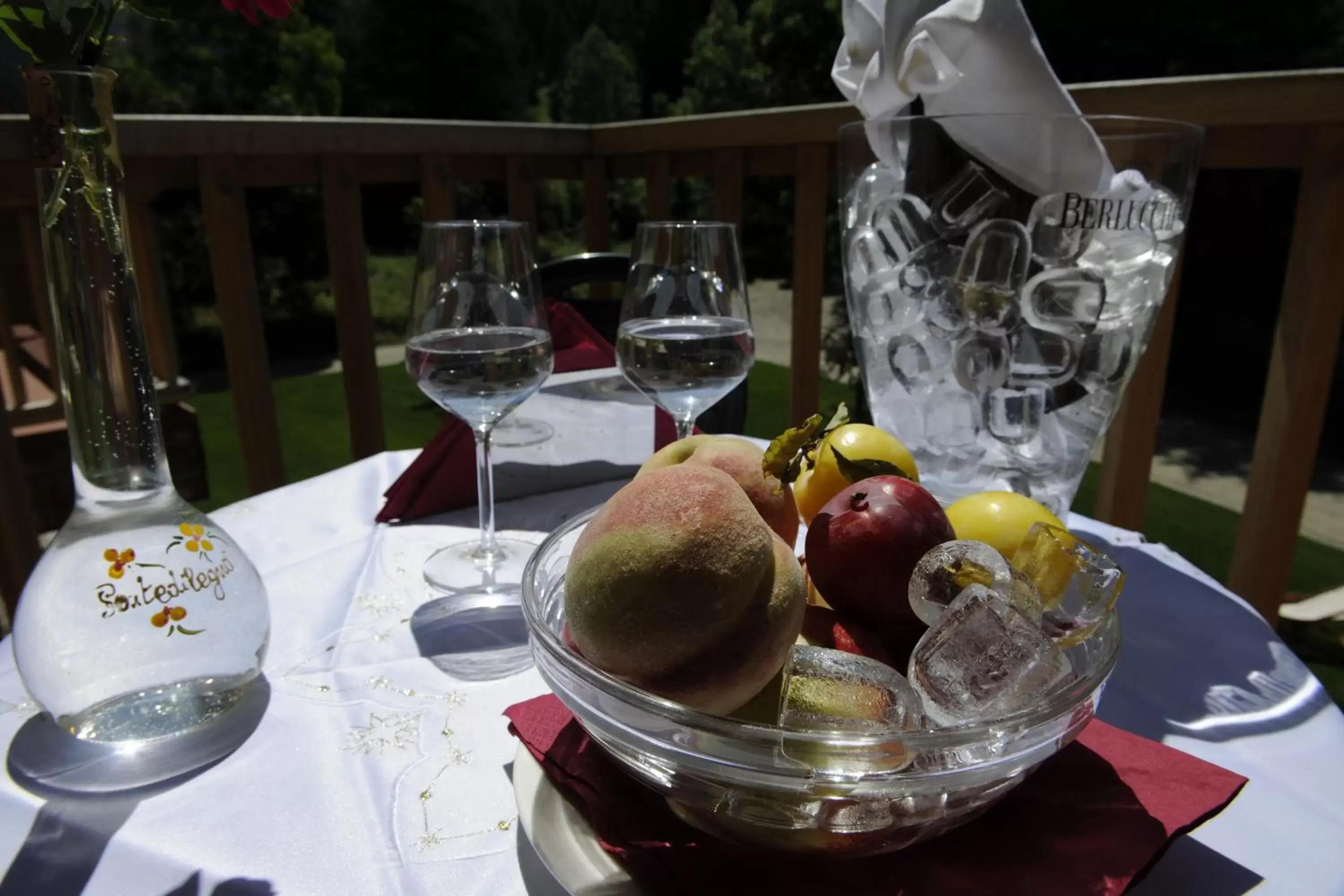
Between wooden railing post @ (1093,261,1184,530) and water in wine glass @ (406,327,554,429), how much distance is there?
112cm

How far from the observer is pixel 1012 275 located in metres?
0.75

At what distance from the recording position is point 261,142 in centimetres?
167

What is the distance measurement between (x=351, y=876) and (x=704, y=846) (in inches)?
7.3

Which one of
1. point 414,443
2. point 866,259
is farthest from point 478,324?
point 414,443

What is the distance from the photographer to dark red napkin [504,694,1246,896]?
40cm

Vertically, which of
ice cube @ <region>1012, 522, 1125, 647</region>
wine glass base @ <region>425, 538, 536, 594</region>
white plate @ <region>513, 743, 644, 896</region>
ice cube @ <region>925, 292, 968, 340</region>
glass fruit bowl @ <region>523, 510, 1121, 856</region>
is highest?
ice cube @ <region>925, 292, 968, 340</region>

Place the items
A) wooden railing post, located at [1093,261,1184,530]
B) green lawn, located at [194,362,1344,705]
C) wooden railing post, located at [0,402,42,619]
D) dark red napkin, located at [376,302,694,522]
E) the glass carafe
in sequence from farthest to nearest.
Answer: green lawn, located at [194,362,1344,705], wooden railing post, located at [0,402,42,619], wooden railing post, located at [1093,261,1184,530], dark red napkin, located at [376,302,694,522], the glass carafe

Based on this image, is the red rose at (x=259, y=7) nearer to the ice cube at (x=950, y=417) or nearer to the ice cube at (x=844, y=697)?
the ice cube at (x=844, y=697)

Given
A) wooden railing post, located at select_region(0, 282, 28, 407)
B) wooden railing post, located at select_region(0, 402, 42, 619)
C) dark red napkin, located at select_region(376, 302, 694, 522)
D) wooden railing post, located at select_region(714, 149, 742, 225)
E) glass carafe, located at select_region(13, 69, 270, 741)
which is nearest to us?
glass carafe, located at select_region(13, 69, 270, 741)

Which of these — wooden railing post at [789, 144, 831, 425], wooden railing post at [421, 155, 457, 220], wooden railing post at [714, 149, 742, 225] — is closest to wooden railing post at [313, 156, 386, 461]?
wooden railing post at [421, 155, 457, 220]

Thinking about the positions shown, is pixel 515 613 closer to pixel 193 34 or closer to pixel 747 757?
pixel 747 757

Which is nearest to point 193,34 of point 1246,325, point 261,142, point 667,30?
point 667,30

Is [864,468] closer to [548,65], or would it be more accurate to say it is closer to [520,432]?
[520,432]

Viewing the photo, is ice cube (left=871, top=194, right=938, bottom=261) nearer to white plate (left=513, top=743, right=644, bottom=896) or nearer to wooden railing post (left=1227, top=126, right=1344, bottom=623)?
white plate (left=513, top=743, right=644, bottom=896)
